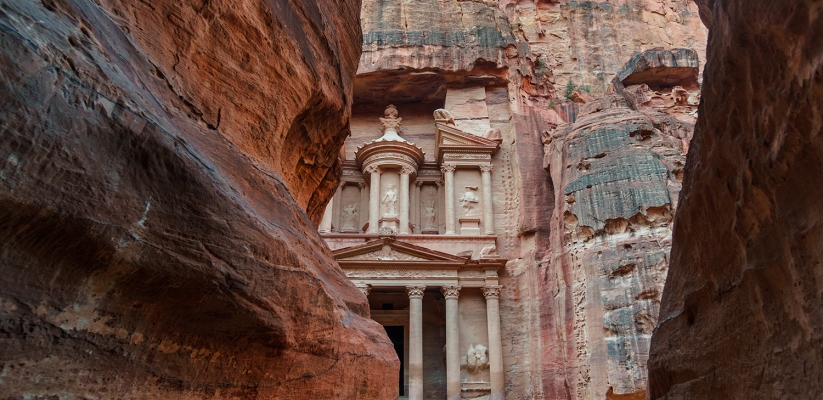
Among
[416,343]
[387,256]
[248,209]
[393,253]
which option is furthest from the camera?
[393,253]

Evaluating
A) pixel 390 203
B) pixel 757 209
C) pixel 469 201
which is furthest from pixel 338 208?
pixel 757 209

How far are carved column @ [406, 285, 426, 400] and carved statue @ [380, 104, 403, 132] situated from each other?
7573mm

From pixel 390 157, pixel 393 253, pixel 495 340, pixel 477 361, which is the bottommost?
pixel 477 361

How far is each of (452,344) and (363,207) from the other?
7127mm

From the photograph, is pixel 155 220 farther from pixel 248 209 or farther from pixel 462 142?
pixel 462 142

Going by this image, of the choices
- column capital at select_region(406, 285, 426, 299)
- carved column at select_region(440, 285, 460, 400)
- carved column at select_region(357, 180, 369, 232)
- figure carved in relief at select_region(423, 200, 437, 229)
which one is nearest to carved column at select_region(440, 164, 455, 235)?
figure carved in relief at select_region(423, 200, 437, 229)

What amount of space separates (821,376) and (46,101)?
110 inches

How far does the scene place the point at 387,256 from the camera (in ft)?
63.6

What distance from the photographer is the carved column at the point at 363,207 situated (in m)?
23.0

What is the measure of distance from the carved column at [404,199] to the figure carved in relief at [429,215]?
5.21 ft

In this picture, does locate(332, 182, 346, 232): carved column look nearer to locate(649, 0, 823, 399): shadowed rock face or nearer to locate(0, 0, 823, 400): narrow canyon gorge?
locate(0, 0, 823, 400): narrow canyon gorge

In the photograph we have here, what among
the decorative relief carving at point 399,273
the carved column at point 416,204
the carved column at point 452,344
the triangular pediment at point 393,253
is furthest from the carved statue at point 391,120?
the carved column at point 452,344

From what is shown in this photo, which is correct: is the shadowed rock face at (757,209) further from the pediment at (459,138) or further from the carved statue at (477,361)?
the pediment at (459,138)

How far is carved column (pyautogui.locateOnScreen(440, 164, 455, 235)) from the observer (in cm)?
2152
